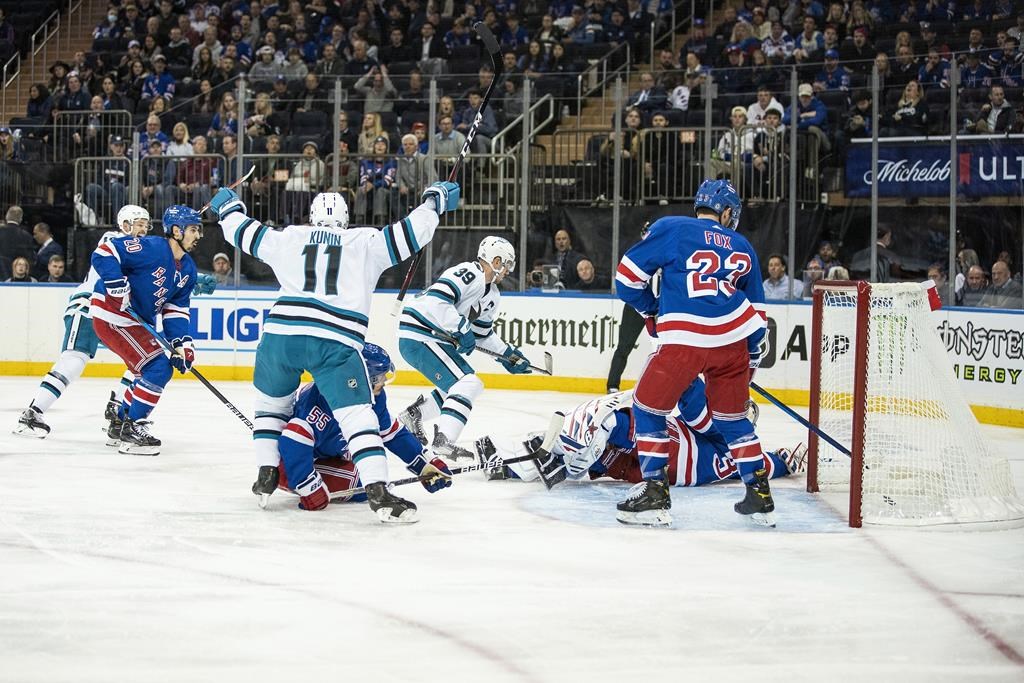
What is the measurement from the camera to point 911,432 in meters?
5.39

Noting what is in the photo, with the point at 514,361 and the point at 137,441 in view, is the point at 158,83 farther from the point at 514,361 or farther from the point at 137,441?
the point at 514,361

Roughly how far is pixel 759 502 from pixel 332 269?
5.97ft

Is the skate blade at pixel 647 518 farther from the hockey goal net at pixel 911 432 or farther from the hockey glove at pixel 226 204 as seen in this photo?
the hockey glove at pixel 226 204

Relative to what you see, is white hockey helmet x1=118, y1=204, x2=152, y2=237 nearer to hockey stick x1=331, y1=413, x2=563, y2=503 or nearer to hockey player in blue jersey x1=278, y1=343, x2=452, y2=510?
hockey player in blue jersey x1=278, y1=343, x2=452, y2=510

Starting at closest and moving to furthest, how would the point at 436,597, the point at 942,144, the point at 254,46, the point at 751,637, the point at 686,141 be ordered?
1. the point at 751,637
2. the point at 436,597
3. the point at 942,144
4. the point at 686,141
5. the point at 254,46

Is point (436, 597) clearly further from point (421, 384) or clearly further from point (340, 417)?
point (421, 384)

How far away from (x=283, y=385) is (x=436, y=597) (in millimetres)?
1463

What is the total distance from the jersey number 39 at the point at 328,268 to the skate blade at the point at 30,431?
121 inches

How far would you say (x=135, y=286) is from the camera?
7051mm

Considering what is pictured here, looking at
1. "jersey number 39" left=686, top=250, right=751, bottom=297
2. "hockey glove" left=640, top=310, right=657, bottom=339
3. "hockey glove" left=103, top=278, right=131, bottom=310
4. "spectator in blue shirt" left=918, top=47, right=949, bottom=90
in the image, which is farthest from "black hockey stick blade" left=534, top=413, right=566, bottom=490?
"spectator in blue shirt" left=918, top=47, right=949, bottom=90

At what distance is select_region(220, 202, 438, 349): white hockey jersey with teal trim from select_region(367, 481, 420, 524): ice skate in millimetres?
531

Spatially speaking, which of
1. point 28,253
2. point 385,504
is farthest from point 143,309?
point 28,253

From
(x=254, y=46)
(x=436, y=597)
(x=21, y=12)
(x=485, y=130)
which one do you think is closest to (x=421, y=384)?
(x=485, y=130)

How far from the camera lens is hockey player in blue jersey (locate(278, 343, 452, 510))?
203 inches
